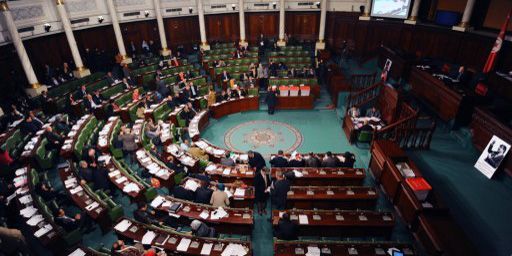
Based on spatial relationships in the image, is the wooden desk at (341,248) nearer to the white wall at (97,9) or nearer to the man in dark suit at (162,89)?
the man in dark suit at (162,89)

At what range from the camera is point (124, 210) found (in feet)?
29.4

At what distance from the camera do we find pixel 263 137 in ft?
43.2

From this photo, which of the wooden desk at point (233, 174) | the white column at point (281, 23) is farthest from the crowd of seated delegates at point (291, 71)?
the wooden desk at point (233, 174)

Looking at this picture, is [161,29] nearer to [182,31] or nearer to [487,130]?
[182,31]

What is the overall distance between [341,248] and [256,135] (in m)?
7.37

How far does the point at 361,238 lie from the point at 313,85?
9.94 m

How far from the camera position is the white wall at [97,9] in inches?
563

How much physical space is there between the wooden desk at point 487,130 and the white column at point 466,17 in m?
5.71

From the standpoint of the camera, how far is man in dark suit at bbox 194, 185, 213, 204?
27.2ft

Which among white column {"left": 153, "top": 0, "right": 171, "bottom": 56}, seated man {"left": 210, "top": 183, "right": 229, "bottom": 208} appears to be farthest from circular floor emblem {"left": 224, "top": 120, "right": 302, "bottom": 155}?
white column {"left": 153, "top": 0, "right": 171, "bottom": 56}

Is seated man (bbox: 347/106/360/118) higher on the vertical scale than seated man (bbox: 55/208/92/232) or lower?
higher

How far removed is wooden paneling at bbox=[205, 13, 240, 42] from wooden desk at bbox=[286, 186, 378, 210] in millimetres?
17763

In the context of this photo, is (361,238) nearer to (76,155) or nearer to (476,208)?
(476,208)

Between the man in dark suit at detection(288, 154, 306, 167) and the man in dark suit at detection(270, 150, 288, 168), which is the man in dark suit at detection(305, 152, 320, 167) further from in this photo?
the man in dark suit at detection(270, 150, 288, 168)
